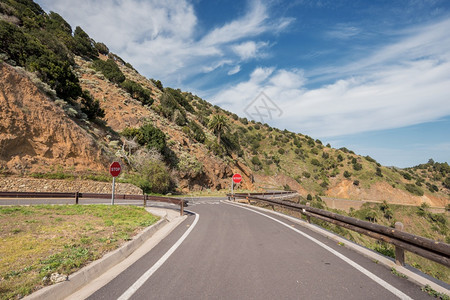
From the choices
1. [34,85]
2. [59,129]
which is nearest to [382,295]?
[59,129]

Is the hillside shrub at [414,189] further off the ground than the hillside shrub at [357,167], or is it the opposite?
the hillside shrub at [357,167]

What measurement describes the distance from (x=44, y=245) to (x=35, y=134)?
20920 millimetres

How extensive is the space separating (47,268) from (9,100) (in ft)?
76.6

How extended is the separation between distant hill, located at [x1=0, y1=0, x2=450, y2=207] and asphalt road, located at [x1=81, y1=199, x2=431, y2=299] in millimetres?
20812

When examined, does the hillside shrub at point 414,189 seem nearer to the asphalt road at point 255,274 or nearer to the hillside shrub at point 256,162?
the hillside shrub at point 256,162

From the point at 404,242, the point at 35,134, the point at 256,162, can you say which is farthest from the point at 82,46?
the point at 404,242

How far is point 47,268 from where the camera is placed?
403cm

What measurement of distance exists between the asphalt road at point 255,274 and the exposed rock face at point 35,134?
2049cm

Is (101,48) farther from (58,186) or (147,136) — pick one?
(58,186)

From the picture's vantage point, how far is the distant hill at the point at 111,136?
21.3 meters

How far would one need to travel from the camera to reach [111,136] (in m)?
31.8

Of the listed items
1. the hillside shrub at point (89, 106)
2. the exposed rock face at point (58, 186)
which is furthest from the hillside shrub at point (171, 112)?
the exposed rock face at point (58, 186)

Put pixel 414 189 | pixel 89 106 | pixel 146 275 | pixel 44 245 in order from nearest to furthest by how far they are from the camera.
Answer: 1. pixel 146 275
2. pixel 44 245
3. pixel 89 106
4. pixel 414 189

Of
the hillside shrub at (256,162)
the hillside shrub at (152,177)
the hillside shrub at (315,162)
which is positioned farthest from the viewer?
the hillside shrub at (315,162)
